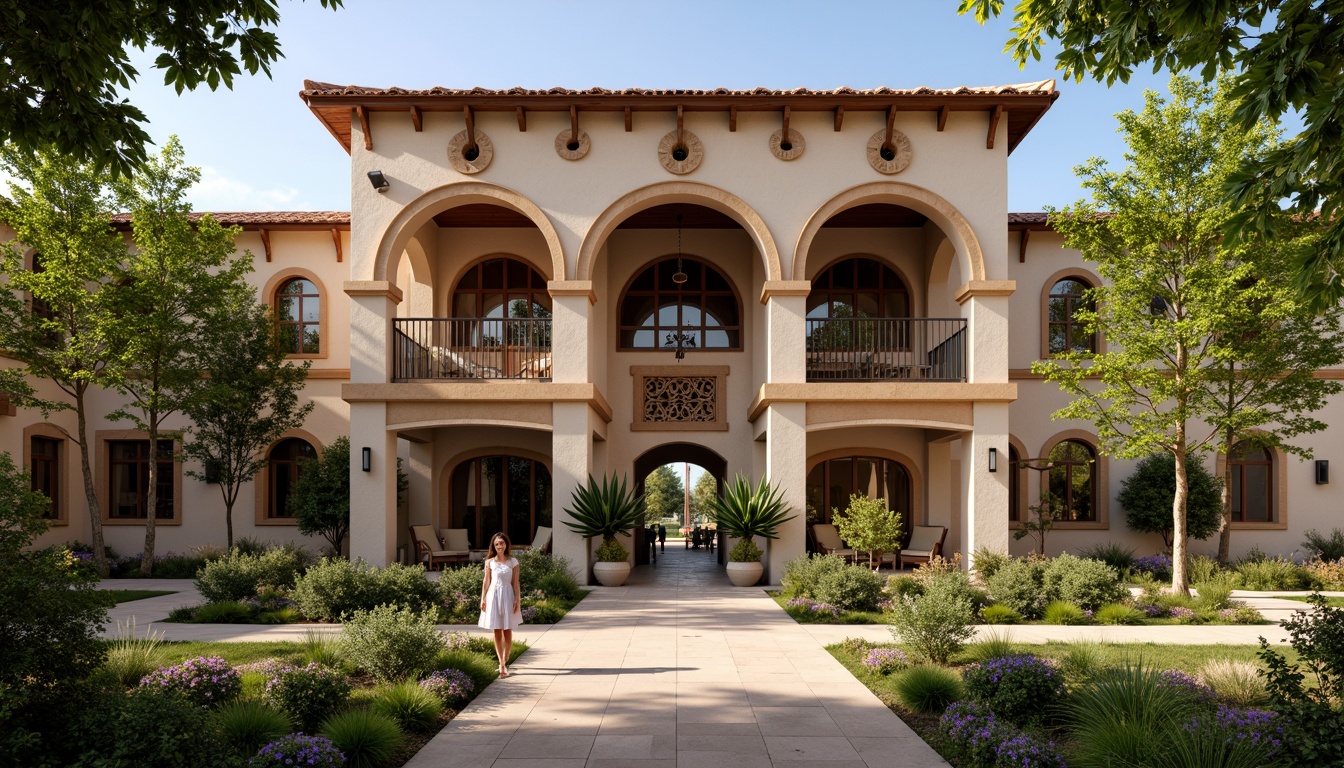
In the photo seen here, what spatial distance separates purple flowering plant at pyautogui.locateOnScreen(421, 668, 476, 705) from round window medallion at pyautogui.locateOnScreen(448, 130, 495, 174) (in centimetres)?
1057

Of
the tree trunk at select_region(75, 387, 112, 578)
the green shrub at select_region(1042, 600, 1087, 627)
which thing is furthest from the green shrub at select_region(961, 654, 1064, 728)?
the tree trunk at select_region(75, 387, 112, 578)

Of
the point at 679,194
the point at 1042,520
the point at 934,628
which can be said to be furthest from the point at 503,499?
the point at 934,628

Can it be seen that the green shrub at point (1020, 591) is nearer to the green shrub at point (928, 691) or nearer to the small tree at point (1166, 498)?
the green shrub at point (928, 691)

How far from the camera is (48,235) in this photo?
15.5m

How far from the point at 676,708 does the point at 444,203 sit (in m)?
11.5

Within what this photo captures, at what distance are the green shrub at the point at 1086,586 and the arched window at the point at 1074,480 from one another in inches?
258

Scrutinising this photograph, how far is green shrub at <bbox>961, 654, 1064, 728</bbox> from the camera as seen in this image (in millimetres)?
6199

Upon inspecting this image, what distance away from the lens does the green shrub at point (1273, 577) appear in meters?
15.1

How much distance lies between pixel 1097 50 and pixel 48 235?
1730 centimetres

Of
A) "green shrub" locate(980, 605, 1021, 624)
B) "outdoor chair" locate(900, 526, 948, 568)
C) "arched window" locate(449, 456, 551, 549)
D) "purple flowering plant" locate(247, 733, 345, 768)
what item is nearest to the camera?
"purple flowering plant" locate(247, 733, 345, 768)

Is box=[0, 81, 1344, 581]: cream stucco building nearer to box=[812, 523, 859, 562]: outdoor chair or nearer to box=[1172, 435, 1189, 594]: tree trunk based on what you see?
box=[812, 523, 859, 562]: outdoor chair

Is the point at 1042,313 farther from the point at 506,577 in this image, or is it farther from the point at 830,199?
the point at 506,577

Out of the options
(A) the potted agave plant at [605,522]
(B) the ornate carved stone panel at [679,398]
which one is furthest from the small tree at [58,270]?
(B) the ornate carved stone panel at [679,398]

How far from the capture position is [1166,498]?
17547 mm
